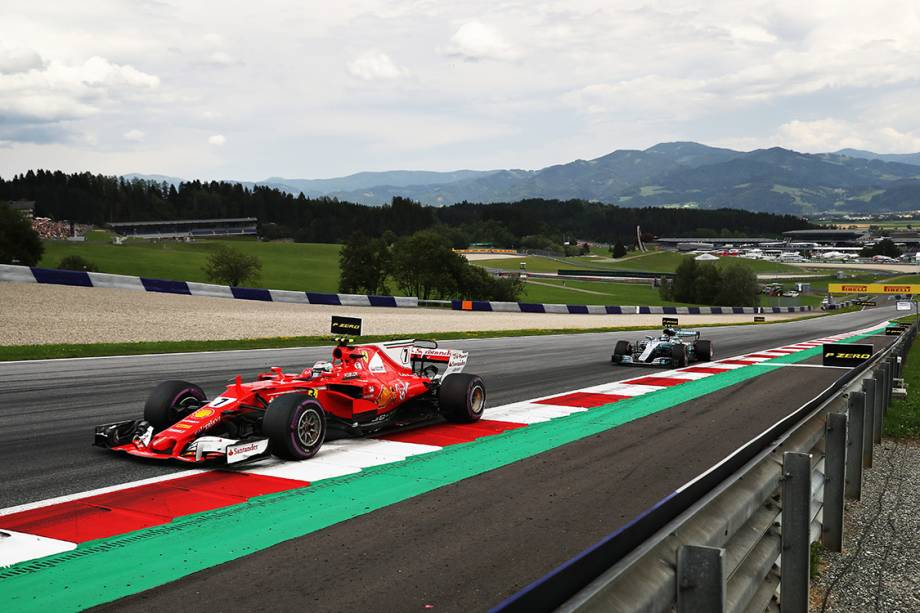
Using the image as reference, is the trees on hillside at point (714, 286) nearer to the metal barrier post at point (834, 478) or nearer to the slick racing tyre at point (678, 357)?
the slick racing tyre at point (678, 357)

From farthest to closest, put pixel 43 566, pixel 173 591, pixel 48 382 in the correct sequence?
pixel 48 382, pixel 43 566, pixel 173 591

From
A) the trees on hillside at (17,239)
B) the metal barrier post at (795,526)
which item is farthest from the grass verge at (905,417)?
the trees on hillside at (17,239)

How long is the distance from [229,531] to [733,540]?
3990 mm

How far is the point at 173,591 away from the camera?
16.4 ft

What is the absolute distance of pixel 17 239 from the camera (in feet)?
245

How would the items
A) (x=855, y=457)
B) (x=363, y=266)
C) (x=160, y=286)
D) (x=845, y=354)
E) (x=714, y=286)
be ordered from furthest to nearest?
(x=714, y=286) → (x=363, y=266) → (x=160, y=286) → (x=845, y=354) → (x=855, y=457)

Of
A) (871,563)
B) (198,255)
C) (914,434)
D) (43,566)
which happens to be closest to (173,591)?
(43,566)

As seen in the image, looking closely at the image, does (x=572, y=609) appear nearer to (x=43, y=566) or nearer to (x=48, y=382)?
(x=43, y=566)

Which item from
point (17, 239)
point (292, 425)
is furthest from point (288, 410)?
point (17, 239)

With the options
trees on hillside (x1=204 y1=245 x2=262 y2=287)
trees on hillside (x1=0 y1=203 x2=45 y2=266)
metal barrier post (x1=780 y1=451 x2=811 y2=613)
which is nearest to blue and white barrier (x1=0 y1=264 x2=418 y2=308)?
metal barrier post (x1=780 y1=451 x2=811 y2=613)

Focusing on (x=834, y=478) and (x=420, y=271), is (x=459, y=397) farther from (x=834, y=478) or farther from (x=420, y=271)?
(x=420, y=271)

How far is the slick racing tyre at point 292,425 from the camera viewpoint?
8273mm

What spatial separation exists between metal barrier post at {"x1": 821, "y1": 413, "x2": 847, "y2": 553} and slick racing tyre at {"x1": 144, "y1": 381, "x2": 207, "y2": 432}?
6.52 m

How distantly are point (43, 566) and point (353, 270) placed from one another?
86.4 m
